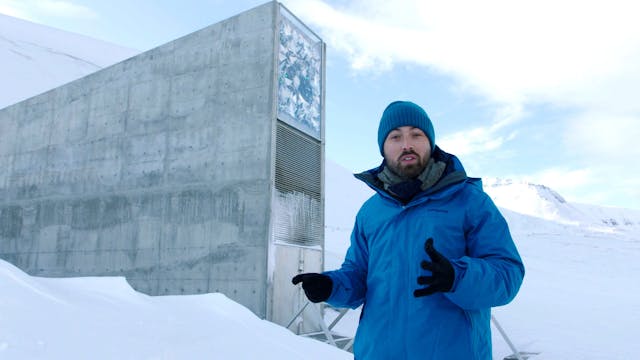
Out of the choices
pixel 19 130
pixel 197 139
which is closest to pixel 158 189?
pixel 197 139

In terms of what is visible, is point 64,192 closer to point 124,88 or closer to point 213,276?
point 124,88

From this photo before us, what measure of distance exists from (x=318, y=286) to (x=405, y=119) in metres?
0.73

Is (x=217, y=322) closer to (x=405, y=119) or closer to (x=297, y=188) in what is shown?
(x=405, y=119)

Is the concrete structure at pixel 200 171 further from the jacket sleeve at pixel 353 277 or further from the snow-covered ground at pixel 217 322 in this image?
the jacket sleeve at pixel 353 277

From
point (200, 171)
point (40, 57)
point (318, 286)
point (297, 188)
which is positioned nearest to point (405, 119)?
point (318, 286)

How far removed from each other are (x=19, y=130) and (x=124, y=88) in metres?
4.49

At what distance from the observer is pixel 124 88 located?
10.4 m

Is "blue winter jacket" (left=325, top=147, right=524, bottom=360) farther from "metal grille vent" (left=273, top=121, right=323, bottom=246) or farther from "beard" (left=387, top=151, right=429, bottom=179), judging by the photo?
"metal grille vent" (left=273, top=121, right=323, bottom=246)

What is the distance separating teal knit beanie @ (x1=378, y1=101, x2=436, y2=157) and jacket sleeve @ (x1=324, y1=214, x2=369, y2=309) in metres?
0.42

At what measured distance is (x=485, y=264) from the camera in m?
1.45

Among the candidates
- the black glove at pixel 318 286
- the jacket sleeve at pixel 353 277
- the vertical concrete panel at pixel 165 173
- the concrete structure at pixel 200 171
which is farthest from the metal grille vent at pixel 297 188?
the black glove at pixel 318 286

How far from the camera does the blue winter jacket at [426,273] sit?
146cm

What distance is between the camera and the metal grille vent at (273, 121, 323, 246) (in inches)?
327

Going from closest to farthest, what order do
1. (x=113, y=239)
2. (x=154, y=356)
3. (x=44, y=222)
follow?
(x=154, y=356), (x=113, y=239), (x=44, y=222)
